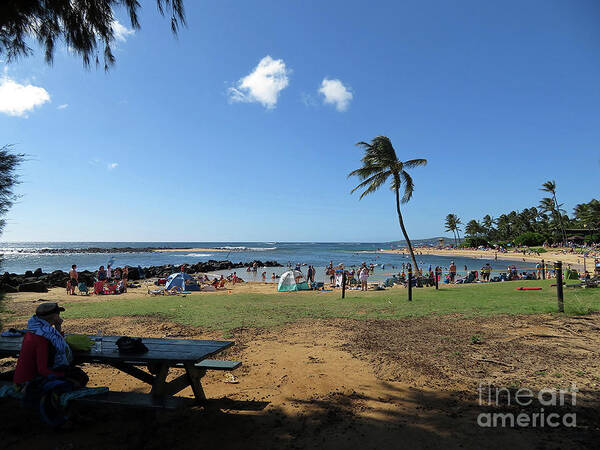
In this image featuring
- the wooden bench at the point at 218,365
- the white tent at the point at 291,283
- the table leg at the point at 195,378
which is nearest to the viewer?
the table leg at the point at 195,378

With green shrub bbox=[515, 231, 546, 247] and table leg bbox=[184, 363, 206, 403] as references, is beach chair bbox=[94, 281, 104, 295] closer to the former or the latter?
table leg bbox=[184, 363, 206, 403]

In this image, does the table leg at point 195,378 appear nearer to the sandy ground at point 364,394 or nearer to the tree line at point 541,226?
Result: the sandy ground at point 364,394

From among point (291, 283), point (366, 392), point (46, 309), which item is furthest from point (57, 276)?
point (366, 392)

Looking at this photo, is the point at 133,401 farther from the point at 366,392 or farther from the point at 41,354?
the point at 366,392

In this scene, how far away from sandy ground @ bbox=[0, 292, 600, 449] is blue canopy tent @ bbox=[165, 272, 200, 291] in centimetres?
1450

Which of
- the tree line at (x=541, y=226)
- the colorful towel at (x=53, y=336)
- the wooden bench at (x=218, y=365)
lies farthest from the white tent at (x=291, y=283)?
the tree line at (x=541, y=226)

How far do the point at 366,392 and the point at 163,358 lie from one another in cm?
259

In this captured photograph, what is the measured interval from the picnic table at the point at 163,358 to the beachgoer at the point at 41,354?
29 cm

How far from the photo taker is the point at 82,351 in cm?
368

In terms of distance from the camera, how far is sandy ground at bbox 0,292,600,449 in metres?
3.20

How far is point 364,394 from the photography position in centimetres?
421

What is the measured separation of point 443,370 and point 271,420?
2.77 meters

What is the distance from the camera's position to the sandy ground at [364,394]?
320cm

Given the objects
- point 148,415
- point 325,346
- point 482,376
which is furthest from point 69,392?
point 482,376
